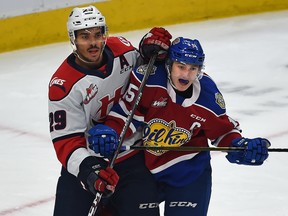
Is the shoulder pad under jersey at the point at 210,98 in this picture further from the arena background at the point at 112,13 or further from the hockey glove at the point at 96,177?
the arena background at the point at 112,13

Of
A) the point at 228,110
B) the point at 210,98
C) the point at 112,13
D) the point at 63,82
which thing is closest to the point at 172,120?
the point at 210,98

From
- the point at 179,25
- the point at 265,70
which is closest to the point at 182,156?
the point at 265,70

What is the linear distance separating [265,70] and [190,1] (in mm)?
1521

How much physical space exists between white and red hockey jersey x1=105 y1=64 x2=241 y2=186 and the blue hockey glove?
0.54ft

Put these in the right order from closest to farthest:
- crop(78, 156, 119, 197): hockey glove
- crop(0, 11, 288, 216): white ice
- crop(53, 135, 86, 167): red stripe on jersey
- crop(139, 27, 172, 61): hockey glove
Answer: crop(78, 156, 119, 197): hockey glove
crop(53, 135, 86, 167): red stripe on jersey
crop(139, 27, 172, 61): hockey glove
crop(0, 11, 288, 216): white ice

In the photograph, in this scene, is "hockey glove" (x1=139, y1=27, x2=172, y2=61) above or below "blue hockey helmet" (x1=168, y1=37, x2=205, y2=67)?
below

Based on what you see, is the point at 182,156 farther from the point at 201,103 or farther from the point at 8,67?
the point at 8,67

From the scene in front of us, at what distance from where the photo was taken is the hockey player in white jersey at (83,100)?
2578 mm

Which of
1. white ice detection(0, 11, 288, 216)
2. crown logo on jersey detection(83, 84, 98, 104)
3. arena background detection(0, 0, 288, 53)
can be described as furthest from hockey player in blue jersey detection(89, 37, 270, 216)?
arena background detection(0, 0, 288, 53)

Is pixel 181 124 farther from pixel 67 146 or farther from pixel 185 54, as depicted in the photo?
pixel 67 146

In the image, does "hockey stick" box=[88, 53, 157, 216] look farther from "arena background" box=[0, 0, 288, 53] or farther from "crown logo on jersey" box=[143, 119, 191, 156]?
"arena background" box=[0, 0, 288, 53]

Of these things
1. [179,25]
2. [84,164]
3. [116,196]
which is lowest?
[179,25]

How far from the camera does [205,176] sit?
2.71 metres

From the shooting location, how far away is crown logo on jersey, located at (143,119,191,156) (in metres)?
2.65
